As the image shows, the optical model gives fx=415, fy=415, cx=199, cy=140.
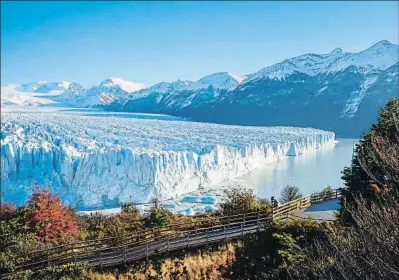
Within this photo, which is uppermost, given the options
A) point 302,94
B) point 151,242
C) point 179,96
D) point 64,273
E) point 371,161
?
point 302,94

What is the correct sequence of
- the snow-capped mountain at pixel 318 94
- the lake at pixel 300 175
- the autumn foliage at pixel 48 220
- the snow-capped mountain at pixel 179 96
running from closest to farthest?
the autumn foliage at pixel 48 220
the lake at pixel 300 175
the snow-capped mountain at pixel 318 94
the snow-capped mountain at pixel 179 96

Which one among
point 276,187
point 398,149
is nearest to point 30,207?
point 398,149

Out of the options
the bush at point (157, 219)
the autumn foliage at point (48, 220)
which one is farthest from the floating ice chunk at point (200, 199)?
the autumn foliage at point (48, 220)

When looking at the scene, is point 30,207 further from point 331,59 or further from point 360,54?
point 331,59

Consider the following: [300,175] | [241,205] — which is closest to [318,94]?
[300,175]

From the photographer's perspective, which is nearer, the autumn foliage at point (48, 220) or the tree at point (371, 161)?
the autumn foliage at point (48, 220)

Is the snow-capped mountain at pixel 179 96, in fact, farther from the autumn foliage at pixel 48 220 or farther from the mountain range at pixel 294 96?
the autumn foliage at pixel 48 220

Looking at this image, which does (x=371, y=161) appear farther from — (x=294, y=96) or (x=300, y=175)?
(x=294, y=96)

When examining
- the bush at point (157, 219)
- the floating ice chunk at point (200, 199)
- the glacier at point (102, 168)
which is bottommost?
the floating ice chunk at point (200, 199)
